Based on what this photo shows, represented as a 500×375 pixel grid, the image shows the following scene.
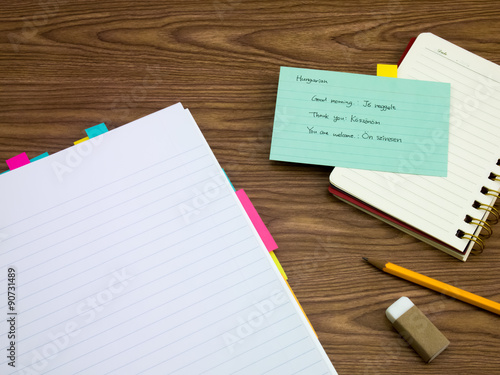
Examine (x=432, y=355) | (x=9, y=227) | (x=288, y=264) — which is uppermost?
(x=9, y=227)

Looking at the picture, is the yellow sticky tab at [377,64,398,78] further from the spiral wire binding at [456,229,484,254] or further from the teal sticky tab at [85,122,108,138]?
the teal sticky tab at [85,122,108,138]

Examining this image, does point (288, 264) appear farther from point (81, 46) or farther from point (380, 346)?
point (81, 46)

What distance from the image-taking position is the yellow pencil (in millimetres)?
652

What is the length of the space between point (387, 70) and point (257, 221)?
0.38m

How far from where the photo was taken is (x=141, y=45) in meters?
0.81

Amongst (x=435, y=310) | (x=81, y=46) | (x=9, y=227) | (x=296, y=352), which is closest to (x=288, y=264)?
(x=296, y=352)

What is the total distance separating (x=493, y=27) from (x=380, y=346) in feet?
2.15

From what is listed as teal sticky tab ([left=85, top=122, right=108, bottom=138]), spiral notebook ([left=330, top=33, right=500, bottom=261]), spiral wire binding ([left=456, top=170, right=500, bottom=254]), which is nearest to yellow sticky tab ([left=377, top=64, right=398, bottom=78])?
spiral notebook ([left=330, top=33, right=500, bottom=261])

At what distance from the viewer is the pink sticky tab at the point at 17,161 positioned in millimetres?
705

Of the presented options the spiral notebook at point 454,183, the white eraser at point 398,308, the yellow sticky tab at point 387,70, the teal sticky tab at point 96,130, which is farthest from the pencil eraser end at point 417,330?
the teal sticky tab at point 96,130

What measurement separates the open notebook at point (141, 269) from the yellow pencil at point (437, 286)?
0.16 metres

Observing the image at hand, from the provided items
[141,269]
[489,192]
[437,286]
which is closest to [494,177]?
[489,192]

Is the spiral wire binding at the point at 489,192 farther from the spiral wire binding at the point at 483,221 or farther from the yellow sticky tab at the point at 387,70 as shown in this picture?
the yellow sticky tab at the point at 387,70

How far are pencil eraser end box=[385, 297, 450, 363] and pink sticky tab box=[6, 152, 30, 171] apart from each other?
0.63m
